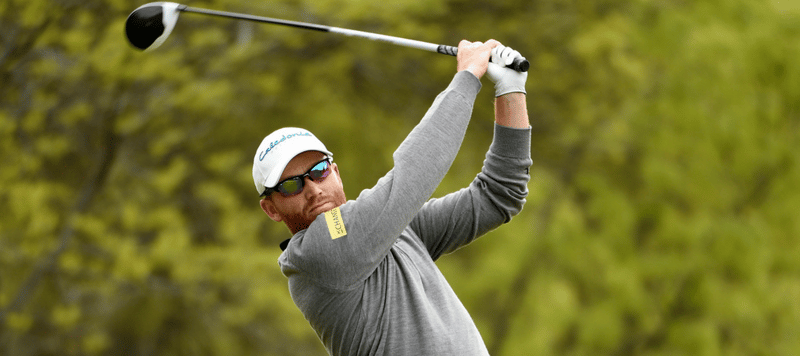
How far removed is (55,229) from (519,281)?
4380 millimetres

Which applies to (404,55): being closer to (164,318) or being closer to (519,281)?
(519,281)

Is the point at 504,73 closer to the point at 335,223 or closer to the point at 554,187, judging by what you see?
the point at 335,223

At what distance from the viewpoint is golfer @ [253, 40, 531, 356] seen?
1953mm

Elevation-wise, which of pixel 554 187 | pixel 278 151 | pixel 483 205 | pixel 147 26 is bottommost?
pixel 483 205

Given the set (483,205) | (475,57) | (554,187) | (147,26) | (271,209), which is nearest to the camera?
(475,57)

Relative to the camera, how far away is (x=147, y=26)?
2953 mm

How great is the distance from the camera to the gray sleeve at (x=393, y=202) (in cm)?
194

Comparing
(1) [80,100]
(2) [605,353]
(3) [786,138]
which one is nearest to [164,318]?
(1) [80,100]

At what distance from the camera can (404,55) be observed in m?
8.41

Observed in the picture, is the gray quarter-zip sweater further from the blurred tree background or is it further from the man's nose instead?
the blurred tree background

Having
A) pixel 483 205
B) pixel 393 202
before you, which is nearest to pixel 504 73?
pixel 483 205

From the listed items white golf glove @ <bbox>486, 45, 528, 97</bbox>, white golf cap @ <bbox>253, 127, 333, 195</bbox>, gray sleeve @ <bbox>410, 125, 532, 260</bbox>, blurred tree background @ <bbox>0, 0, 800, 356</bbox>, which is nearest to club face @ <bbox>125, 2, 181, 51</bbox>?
white golf cap @ <bbox>253, 127, 333, 195</bbox>

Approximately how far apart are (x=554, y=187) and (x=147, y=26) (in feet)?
20.1

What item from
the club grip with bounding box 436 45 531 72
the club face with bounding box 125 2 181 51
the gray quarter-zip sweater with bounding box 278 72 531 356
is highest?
the club face with bounding box 125 2 181 51
